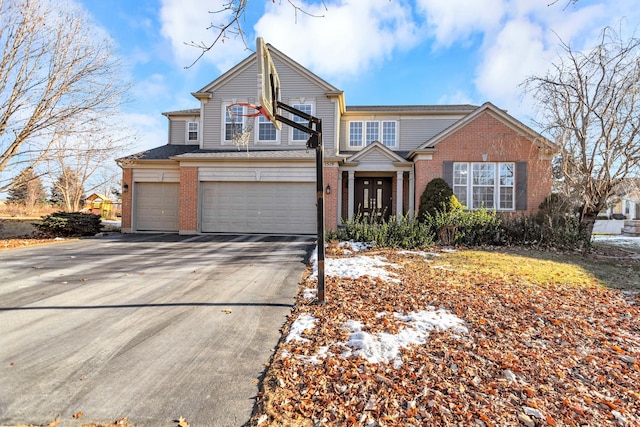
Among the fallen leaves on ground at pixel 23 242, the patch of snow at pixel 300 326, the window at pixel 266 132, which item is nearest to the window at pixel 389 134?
the window at pixel 266 132

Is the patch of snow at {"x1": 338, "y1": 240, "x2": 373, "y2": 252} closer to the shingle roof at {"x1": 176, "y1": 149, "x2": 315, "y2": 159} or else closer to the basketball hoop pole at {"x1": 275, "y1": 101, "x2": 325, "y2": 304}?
the shingle roof at {"x1": 176, "y1": 149, "x2": 315, "y2": 159}

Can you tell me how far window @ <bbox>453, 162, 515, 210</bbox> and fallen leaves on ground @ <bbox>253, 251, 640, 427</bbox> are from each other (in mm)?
7768

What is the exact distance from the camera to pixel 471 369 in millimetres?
2854

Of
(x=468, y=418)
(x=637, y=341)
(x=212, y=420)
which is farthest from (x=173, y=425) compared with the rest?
(x=637, y=341)

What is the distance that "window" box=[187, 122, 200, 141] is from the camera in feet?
52.6

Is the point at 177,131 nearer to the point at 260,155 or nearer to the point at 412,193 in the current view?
the point at 260,155

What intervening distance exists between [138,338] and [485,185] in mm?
12393

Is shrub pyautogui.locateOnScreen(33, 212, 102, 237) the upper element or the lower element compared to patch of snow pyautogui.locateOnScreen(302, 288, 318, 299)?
upper

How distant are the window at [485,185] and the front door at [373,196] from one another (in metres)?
3.09

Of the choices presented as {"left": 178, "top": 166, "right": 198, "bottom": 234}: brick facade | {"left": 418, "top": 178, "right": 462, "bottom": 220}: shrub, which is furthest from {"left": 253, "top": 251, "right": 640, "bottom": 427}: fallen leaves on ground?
{"left": 178, "top": 166, "right": 198, "bottom": 234}: brick facade

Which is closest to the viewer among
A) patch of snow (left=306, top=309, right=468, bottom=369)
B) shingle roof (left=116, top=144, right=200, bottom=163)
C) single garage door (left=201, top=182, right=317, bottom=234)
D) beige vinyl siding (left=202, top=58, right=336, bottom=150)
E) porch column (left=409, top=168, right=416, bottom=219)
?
patch of snow (left=306, top=309, right=468, bottom=369)

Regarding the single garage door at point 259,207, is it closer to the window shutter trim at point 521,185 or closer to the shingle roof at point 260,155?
the shingle roof at point 260,155

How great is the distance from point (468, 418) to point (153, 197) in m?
14.3

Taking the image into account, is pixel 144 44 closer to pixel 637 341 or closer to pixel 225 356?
pixel 225 356
